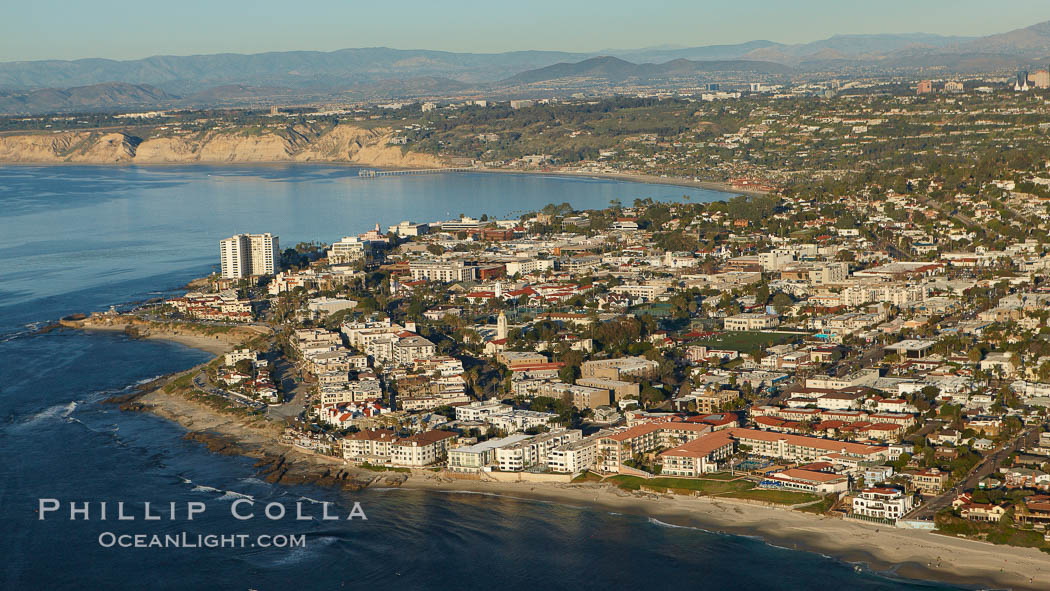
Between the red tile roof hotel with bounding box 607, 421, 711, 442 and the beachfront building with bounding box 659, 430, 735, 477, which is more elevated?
the red tile roof hotel with bounding box 607, 421, 711, 442

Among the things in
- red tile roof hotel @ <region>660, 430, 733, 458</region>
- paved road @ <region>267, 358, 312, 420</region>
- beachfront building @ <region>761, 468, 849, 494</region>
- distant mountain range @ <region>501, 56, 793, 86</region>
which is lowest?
paved road @ <region>267, 358, 312, 420</region>

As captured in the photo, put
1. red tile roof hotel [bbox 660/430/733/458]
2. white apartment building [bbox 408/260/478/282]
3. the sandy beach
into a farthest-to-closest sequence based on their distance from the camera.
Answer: white apartment building [bbox 408/260/478/282]
red tile roof hotel [bbox 660/430/733/458]
the sandy beach

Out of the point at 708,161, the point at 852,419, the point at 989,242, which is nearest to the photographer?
the point at 852,419

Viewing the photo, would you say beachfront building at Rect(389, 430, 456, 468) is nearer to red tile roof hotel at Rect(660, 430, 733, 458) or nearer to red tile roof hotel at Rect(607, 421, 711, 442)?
red tile roof hotel at Rect(607, 421, 711, 442)

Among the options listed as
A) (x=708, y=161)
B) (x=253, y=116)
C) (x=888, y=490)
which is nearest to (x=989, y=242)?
(x=888, y=490)

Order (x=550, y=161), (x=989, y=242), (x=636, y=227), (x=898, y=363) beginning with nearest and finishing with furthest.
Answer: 1. (x=898, y=363)
2. (x=989, y=242)
3. (x=636, y=227)
4. (x=550, y=161)

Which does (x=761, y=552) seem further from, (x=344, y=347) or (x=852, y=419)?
(x=344, y=347)

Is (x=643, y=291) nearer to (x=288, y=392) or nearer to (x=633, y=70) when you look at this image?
(x=288, y=392)

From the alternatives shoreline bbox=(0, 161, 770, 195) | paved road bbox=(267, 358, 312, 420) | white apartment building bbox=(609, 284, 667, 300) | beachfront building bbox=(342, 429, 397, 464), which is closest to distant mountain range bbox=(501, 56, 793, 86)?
shoreline bbox=(0, 161, 770, 195)
